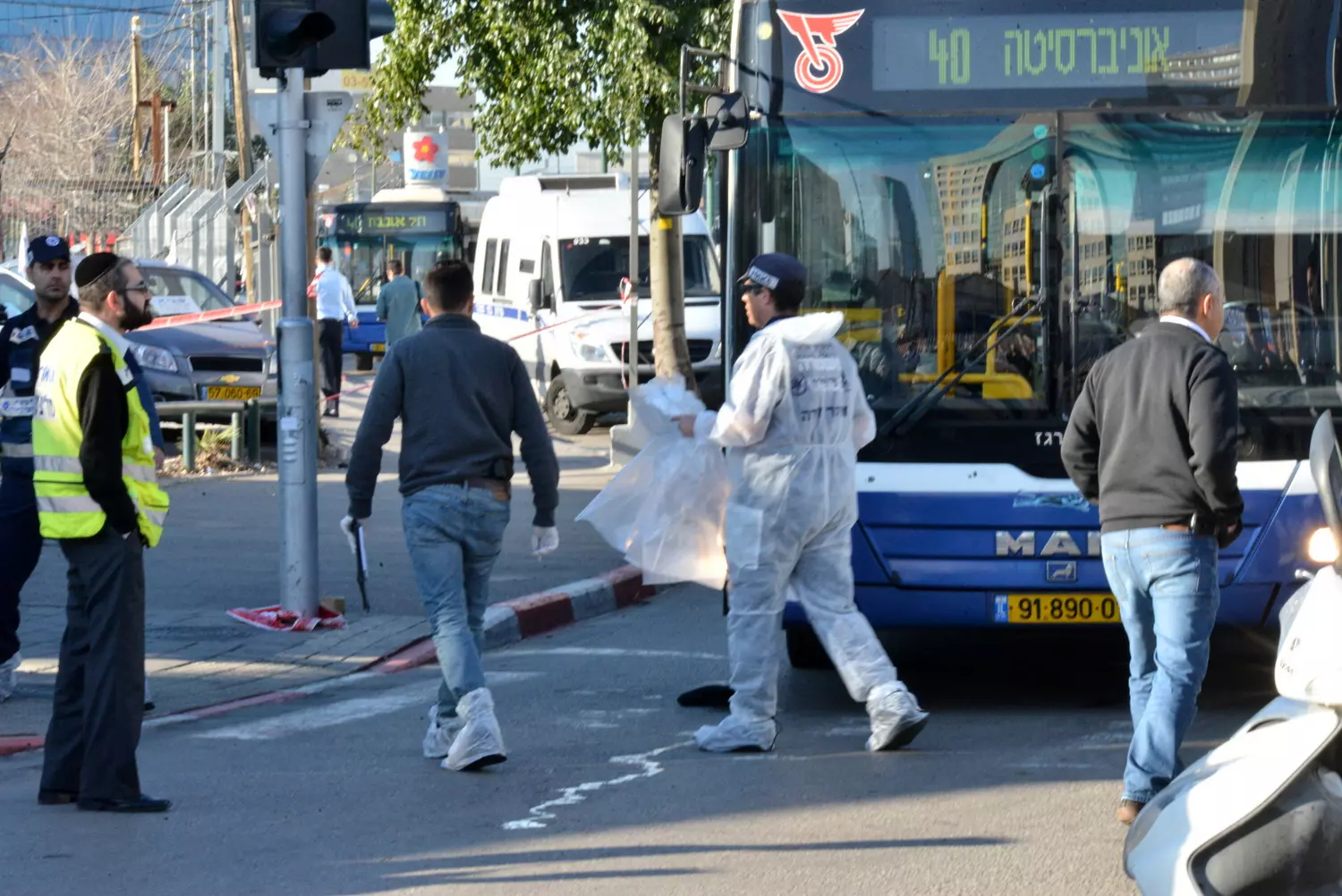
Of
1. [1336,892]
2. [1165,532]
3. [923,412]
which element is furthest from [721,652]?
[1336,892]

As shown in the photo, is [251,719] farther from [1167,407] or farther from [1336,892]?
[1336,892]

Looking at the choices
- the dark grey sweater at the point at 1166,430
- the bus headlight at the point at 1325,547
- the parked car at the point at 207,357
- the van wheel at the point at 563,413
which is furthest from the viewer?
the van wheel at the point at 563,413

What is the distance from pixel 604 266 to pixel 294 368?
1390cm

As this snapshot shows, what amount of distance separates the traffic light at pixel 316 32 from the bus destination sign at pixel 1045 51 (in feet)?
9.33

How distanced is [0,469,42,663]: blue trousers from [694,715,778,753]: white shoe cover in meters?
2.90

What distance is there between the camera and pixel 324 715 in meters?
8.29

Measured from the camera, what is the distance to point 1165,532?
232 inches

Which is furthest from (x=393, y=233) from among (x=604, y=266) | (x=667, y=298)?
(x=667, y=298)

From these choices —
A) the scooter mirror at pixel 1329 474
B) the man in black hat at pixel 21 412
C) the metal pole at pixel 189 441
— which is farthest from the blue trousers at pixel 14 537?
the metal pole at pixel 189 441

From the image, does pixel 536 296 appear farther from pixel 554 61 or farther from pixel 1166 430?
pixel 1166 430

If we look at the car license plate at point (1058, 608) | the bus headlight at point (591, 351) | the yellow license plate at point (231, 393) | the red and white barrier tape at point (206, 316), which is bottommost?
the car license plate at point (1058, 608)

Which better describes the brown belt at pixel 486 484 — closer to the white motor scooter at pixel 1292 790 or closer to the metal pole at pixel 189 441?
the white motor scooter at pixel 1292 790

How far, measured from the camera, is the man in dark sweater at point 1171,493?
5.80 m

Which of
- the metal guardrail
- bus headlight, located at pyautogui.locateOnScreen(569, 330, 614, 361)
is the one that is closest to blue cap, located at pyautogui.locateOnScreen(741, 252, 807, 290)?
the metal guardrail
